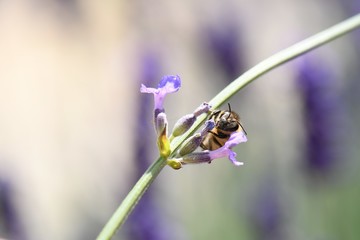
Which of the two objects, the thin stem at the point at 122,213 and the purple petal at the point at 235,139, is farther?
the purple petal at the point at 235,139

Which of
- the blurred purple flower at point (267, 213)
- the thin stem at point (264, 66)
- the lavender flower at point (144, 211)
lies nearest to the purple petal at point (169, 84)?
the thin stem at point (264, 66)

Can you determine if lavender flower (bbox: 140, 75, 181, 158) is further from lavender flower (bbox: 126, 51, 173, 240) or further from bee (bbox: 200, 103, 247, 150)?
lavender flower (bbox: 126, 51, 173, 240)

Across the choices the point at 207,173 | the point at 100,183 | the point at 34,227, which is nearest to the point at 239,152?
the point at 207,173

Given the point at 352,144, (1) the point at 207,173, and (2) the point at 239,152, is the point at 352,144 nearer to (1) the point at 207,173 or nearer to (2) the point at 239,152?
(2) the point at 239,152

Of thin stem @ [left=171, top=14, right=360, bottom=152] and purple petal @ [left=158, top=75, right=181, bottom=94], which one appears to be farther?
purple petal @ [left=158, top=75, right=181, bottom=94]

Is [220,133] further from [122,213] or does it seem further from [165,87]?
[122,213]

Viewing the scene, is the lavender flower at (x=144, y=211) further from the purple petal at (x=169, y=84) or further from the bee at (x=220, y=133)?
the purple petal at (x=169, y=84)

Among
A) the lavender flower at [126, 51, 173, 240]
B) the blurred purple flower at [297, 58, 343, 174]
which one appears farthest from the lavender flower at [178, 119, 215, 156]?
the blurred purple flower at [297, 58, 343, 174]
